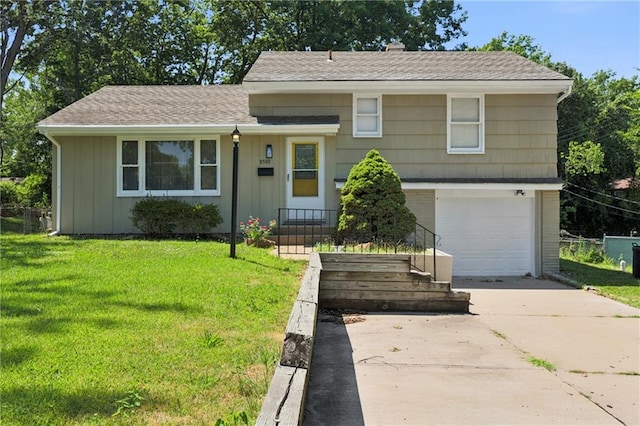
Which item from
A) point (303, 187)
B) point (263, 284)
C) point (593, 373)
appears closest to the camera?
point (593, 373)

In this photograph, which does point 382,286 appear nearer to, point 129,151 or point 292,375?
point 292,375

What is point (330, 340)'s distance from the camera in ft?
19.2

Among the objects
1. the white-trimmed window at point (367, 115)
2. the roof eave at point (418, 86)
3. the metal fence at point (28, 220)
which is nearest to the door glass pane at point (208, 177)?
the roof eave at point (418, 86)

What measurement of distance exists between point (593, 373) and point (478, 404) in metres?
1.70

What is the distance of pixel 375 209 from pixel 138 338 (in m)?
6.33

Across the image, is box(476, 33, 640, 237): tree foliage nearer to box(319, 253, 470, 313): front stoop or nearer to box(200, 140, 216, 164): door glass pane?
box(200, 140, 216, 164): door glass pane

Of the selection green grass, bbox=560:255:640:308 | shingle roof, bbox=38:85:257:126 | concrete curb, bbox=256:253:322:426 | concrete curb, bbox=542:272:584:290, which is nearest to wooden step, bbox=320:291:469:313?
concrete curb, bbox=256:253:322:426

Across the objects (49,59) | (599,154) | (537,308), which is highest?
(49,59)

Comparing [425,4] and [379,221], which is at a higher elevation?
[425,4]

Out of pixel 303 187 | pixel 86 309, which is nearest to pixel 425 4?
pixel 303 187

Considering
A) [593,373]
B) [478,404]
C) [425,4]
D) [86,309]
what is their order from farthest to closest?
1. [425,4]
2. [86,309]
3. [593,373]
4. [478,404]

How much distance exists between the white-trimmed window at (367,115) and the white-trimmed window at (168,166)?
3671mm

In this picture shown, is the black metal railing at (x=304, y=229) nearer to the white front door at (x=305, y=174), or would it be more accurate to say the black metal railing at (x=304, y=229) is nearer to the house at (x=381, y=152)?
the white front door at (x=305, y=174)

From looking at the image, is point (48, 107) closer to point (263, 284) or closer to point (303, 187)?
point (303, 187)
